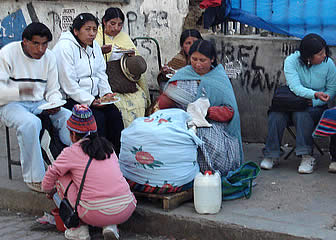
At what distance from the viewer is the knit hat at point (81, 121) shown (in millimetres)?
4074

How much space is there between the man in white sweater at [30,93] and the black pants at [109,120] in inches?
12.3

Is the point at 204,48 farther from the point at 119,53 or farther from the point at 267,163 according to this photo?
the point at 119,53

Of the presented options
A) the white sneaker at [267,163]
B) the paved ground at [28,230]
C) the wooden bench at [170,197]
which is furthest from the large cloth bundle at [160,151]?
the white sneaker at [267,163]

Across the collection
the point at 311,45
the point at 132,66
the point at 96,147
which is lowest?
the point at 96,147

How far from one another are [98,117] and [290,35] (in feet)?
7.36

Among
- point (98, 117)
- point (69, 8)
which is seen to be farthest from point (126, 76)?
point (69, 8)

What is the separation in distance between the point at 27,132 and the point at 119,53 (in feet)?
5.43

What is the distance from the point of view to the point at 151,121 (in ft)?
14.5

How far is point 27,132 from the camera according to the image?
4.71 m

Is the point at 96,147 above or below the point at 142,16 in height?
below

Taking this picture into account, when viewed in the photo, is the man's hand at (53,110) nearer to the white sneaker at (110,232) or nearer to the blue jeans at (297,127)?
the white sneaker at (110,232)

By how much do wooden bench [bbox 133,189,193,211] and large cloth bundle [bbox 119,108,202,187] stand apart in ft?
0.28

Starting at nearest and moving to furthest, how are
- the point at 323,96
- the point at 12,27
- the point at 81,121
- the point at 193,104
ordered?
the point at 81,121 < the point at 193,104 < the point at 323,96 < the point at 12,27

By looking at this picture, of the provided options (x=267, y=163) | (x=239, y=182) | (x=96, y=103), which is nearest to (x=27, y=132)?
(x=96, y=103)
